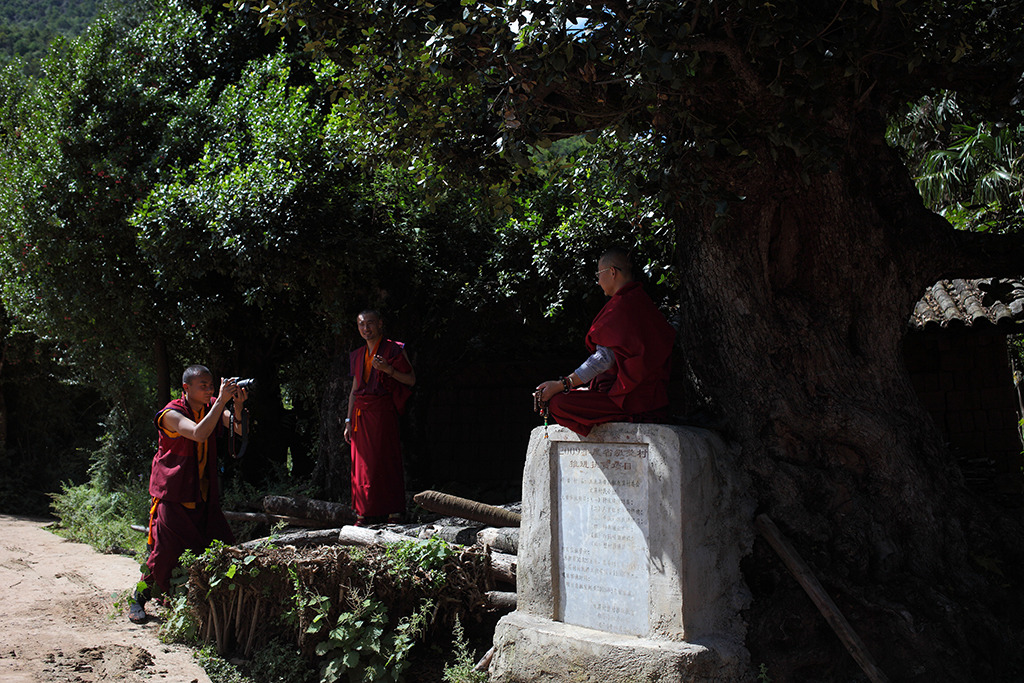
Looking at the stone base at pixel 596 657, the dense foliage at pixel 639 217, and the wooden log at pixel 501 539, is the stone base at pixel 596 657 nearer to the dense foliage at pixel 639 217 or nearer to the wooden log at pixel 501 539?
the dense foliage at pixel 639 217

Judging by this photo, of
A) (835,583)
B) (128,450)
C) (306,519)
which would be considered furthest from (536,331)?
(128,450)

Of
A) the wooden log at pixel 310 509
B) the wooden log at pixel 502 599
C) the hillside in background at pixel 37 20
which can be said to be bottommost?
the wooden log at pixel 502 599

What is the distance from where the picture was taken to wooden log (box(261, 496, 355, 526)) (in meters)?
7.19

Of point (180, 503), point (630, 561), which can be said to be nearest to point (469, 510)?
point (630, 561)

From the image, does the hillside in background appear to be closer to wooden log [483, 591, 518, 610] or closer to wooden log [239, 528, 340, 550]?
wooden log [239, 528, 340, 550]

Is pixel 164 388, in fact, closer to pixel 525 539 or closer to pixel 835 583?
pixel 525 539

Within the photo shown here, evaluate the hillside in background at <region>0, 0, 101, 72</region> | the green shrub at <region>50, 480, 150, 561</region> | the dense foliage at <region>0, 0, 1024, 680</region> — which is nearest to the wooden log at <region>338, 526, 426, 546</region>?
the dense foliage at <region>0, 0, 1024, 680</region>

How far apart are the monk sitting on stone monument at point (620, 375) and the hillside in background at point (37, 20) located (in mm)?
23676

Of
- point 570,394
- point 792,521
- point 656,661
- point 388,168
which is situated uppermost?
point 388,168

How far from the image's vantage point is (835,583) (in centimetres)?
433

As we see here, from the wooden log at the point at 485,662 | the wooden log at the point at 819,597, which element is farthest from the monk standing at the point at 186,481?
the wooden log at the point at 819,597

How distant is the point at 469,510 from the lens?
5961mm

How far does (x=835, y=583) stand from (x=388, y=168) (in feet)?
18.9

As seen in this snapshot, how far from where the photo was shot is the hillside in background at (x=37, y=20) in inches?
962
